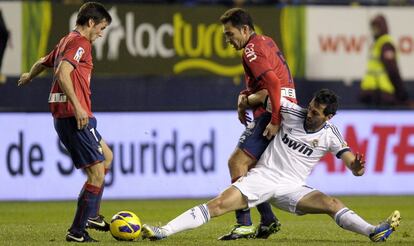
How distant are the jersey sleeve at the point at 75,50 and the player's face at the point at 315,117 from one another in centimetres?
202

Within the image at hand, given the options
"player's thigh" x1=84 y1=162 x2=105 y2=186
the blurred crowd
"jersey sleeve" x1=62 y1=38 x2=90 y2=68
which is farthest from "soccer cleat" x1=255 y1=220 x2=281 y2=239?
the blurred crowd

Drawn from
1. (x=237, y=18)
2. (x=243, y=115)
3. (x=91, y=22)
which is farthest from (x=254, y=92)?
(x=91, y=22)

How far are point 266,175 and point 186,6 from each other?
32.0 feet

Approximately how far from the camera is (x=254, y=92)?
10.9m

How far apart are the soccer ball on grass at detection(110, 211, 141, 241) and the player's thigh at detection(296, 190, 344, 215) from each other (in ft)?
4.67

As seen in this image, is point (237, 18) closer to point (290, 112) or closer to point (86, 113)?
point (290, 112)

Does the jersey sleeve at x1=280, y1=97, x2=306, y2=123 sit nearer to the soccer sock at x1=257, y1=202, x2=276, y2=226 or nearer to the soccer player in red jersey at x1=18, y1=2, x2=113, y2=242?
the soccer sock at x1=257, y1=202, x2=276, y2=226

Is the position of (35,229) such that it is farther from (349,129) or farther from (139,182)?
(349,129)

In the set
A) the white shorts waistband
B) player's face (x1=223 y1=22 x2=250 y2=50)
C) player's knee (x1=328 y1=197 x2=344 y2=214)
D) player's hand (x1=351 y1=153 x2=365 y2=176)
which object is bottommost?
player's knee (x1=328 y1=197 x2=344 y2=214)

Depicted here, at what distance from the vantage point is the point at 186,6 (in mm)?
19703

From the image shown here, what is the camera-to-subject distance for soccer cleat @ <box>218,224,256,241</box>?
416 inches

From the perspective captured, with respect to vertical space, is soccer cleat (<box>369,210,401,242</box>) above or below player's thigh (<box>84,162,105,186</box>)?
below

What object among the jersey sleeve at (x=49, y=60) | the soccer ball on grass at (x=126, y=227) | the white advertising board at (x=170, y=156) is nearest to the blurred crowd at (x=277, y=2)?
the white advertising board at (x=170, y=156)

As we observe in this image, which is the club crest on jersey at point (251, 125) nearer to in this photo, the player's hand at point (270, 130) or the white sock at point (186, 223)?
the player's hand at point (270, 130)
